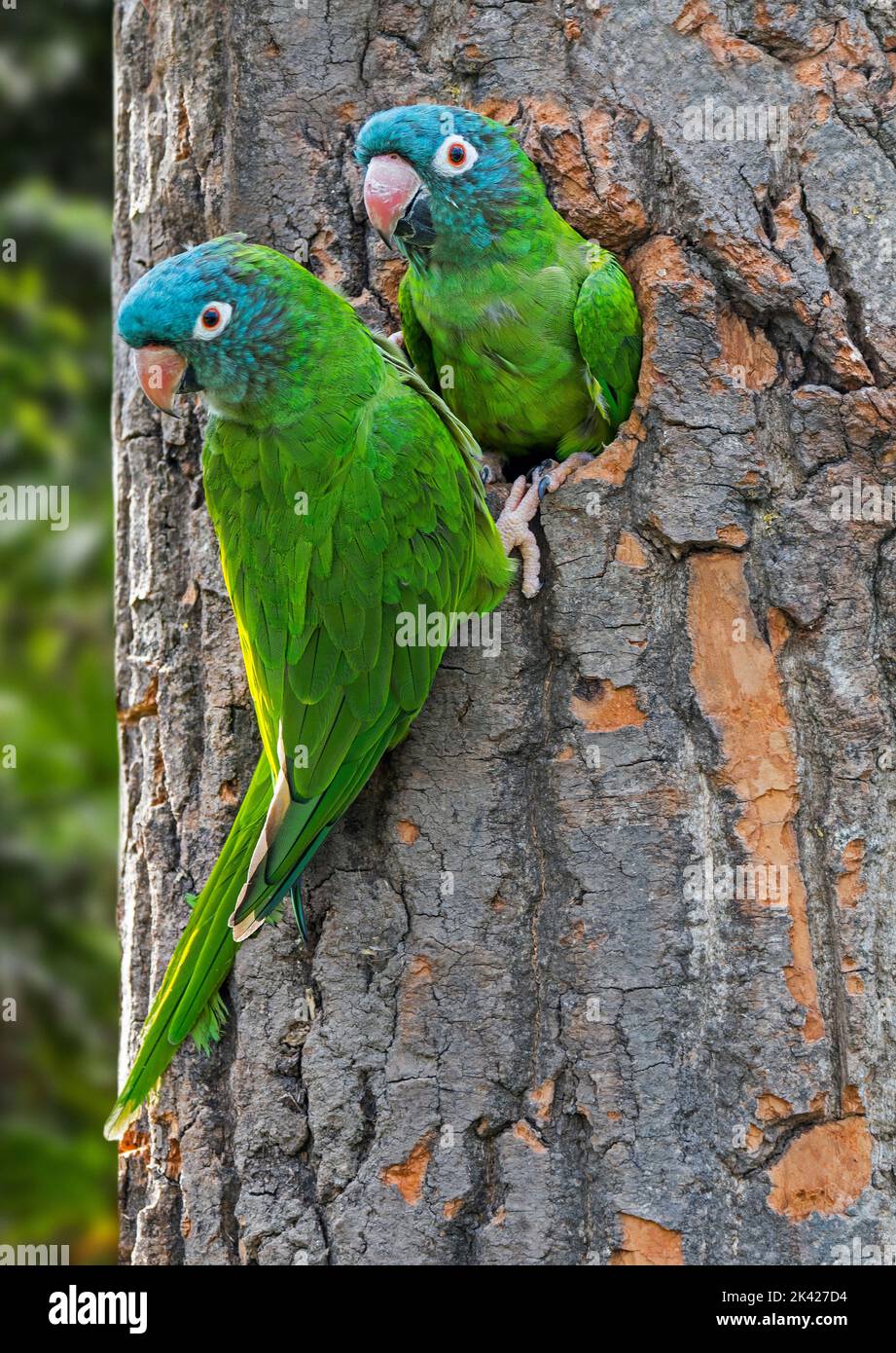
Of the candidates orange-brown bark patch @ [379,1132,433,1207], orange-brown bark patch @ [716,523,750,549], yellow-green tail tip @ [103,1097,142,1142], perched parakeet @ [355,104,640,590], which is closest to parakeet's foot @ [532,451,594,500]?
perched parakeet @ [355,104,640,590]

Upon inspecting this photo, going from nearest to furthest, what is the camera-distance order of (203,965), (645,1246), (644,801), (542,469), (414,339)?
(645,1246)
(644,801)
(203,965)
(542,469)
(414,339)

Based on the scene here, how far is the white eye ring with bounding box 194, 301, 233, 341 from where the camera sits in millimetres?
2531

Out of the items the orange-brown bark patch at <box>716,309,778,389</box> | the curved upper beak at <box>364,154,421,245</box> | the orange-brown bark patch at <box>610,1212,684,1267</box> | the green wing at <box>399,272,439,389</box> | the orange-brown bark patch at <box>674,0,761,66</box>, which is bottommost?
the orange-brown bark patch at <box>610,1212,684,1267</box>

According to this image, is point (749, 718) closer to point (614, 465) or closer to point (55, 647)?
point (614, 465)

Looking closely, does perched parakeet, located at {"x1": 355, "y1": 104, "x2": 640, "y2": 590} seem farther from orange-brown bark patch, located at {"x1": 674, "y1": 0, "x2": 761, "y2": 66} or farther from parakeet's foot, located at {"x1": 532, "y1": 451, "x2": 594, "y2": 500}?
orange-brown bark patch, located at {"x1": 674, "y1": 0, "x2": 761, "y2": 66}

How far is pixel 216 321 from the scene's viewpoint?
255cm

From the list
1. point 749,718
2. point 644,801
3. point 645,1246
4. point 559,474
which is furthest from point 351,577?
point 645,1246

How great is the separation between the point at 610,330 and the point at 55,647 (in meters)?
3.37

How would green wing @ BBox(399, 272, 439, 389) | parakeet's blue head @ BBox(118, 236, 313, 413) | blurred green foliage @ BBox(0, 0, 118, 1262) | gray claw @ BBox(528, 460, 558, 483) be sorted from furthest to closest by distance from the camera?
blurred green foliage @ BBox(0, 0, 118, 1262), green wing @ BBox(399, 272, 439, 389), gray claw @ BBox(528, 460, 558, 483), parakeet's blue head @ BBox(118, 236, 313, 413)

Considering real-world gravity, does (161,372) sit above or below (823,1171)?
above

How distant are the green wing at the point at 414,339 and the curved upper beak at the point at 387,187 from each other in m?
0.24

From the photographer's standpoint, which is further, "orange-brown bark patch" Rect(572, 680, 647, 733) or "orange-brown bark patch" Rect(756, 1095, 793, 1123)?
"orange-brown bark patch" Rect(572, 680, 647, 733)

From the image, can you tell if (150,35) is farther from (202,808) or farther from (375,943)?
(375,943)
